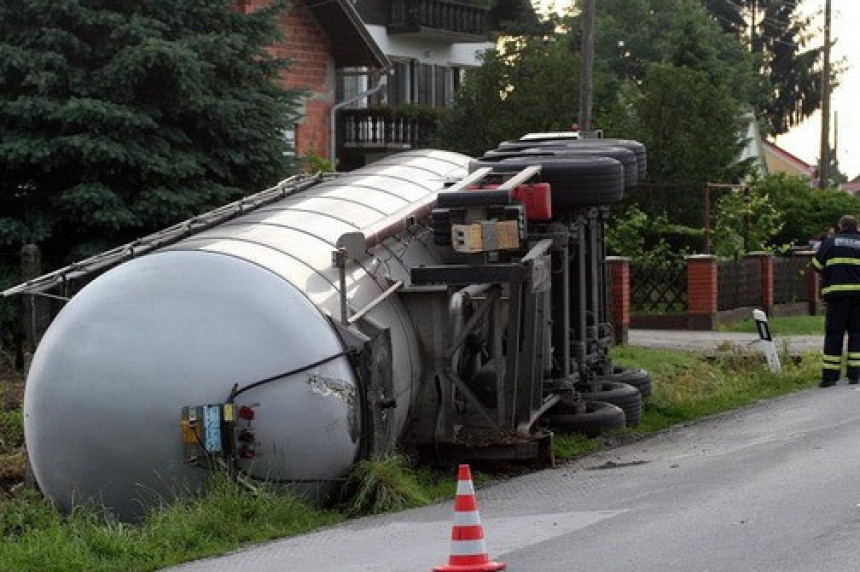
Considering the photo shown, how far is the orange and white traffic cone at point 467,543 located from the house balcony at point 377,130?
117 ft

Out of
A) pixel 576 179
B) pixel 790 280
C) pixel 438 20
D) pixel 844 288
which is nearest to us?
pixel 576 179

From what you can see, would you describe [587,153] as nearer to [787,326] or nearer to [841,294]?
[841,294]

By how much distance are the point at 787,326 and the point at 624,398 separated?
52.4 feet

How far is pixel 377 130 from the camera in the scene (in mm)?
45219

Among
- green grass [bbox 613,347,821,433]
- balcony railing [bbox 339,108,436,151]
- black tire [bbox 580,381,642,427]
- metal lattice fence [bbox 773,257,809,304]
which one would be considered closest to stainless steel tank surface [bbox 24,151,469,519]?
black tire [bbox 580,381,642,427]

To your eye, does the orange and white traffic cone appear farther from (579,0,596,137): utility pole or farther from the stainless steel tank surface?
(579,0,596,137): utility pole

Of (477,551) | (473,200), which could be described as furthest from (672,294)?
(477,551)

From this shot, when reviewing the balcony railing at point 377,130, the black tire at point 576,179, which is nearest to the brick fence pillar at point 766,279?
the balcony railing at point 377,130

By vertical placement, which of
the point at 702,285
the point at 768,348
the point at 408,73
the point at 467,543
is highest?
the point at 408,73

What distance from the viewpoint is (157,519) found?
11695 millimetres

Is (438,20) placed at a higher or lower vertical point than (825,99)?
higher

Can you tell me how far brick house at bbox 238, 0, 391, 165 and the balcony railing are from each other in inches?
297

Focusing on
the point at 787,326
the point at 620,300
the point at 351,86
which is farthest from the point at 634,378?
the point at 351,86

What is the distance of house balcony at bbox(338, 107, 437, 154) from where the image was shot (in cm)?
4497
